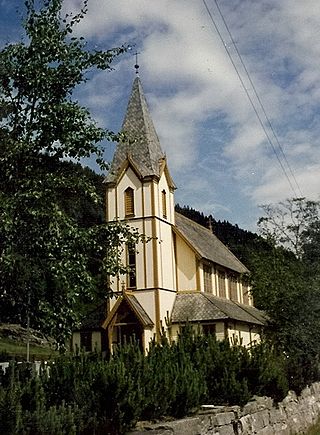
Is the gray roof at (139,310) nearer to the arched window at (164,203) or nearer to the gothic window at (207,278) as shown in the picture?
the gothic window at (207,278)

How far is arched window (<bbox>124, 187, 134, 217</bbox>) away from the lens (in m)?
37.0

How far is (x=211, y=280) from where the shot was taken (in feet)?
131

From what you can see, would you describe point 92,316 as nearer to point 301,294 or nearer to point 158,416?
point 301,294

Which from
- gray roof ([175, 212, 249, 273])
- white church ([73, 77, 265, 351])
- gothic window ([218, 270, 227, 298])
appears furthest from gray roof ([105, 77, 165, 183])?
gothic window ([218, 270, 227, 298])

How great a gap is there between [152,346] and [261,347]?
10.5 feet

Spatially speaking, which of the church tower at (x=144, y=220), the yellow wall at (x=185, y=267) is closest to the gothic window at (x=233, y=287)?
the yellow wall at (x=185, y=267)

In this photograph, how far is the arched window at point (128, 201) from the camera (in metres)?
37.0

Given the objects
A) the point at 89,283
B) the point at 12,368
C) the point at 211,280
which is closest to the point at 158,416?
the point at 12,368

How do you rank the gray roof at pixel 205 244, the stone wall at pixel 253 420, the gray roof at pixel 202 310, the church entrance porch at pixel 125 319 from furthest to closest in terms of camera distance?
the gray roof at pixel 205 244 → the church entrance porch at pixel 125 319 → the gray roof at pixel 202 310 → the stone wall at pixel 253 420

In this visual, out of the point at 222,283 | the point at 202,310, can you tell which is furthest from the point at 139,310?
the point at 222,283

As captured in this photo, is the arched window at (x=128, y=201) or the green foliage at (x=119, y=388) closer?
the green foliage at (x=119, y=388)

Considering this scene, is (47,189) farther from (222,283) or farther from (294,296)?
(222,283)

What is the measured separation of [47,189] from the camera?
11.1 metres

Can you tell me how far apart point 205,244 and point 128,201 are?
8513 millimetres
